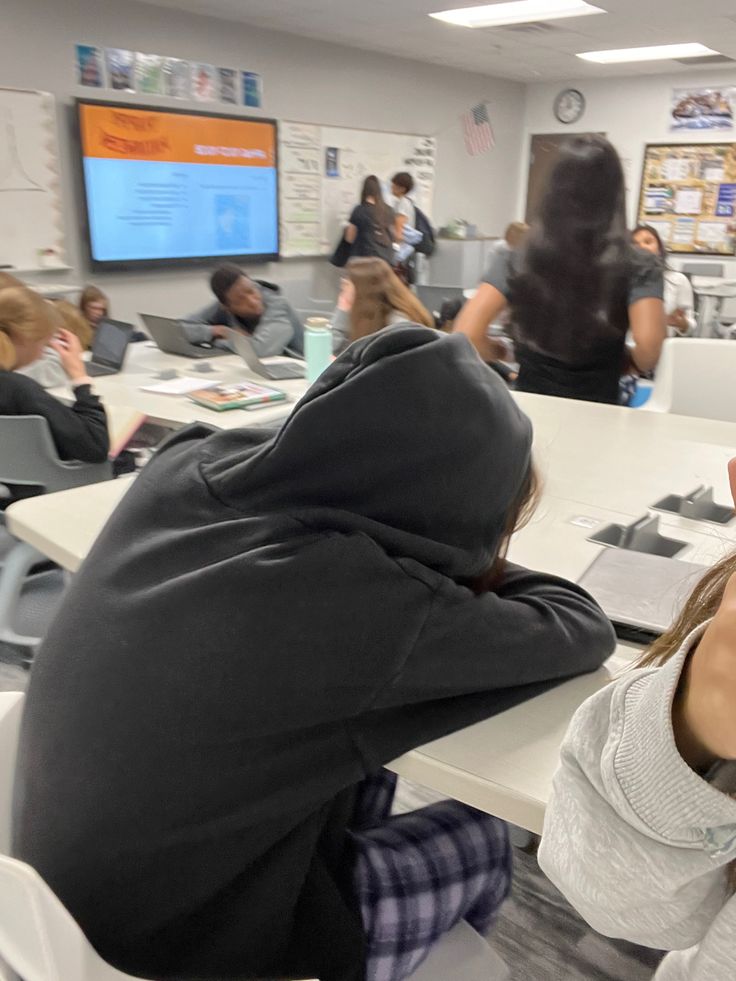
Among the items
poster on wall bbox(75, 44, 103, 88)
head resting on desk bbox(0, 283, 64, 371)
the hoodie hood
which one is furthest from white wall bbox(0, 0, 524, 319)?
the hoodie hood

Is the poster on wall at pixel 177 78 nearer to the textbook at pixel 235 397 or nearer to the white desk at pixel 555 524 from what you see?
the textbook at pixel 235 397

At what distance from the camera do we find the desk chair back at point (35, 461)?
205 centimetres

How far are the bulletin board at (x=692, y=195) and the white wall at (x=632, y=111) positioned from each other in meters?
0.08

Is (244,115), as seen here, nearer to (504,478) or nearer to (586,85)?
(586,85)

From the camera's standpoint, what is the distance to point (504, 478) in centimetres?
85

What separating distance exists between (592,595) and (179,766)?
2.12 feet

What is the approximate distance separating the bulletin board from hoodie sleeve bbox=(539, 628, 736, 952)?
781cm

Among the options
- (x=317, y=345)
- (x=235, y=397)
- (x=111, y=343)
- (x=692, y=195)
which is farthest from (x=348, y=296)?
(x=692, y=195)

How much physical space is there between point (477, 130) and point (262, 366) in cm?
598

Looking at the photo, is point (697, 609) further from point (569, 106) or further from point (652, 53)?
point (569, 106)

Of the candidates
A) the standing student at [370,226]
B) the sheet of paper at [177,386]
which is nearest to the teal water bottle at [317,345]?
the sheet of paper at [177,386]

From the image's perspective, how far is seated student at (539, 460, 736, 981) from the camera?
0.52m

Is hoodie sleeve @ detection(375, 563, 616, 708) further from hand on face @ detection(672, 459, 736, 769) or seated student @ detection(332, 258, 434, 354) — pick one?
seated student @ detection(332, 258, 434, 354)

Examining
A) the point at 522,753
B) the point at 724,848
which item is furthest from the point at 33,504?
the point at 724,848
